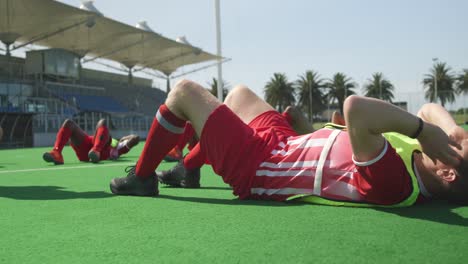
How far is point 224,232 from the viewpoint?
1.73m

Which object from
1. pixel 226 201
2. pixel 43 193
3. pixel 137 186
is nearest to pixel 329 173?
pixel 226 201

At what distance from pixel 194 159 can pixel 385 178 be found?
5.05 feet

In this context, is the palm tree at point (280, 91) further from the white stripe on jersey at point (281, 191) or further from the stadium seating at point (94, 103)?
the white stripe on jersey at point (281, 191)

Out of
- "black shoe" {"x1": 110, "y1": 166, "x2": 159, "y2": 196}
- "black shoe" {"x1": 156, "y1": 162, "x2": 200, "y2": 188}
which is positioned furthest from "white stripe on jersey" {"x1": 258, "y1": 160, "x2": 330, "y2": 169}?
"black shoe" {"x1": 156, "y1": 162, "x2": 200, "y2": 188}

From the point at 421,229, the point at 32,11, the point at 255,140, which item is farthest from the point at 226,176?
the point at 32,11

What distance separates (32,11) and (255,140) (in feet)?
87.6

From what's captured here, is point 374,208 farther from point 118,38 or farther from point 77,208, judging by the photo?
point 118,38

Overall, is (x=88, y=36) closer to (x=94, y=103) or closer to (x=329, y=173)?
(x=94, y=103)

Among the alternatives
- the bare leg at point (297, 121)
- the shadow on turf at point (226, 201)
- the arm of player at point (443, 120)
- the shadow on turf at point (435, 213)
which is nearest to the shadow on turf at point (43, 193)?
the shadow on turf at point (226, 201)

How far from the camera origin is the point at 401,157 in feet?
6.84

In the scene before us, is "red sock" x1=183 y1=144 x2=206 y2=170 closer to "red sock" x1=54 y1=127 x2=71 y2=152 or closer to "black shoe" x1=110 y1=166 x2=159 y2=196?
"black shoe" x1=110 y1=166 x2=159 y2=196

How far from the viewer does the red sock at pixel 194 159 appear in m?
3.10

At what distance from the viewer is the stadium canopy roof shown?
2545cm

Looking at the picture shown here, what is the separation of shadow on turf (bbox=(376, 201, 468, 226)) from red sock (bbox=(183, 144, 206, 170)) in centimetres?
138
